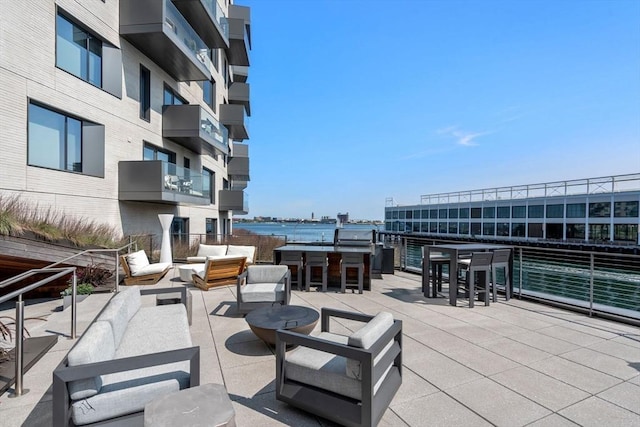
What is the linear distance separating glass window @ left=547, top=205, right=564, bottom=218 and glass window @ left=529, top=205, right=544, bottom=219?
0.78m

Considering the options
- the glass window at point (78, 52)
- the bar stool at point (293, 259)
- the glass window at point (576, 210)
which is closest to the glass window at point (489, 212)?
the glass window at point (576, 210)

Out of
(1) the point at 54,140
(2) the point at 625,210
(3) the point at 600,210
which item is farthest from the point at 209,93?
(3) the point at 600,210

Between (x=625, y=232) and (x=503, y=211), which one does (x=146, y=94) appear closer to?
(x=625, y=232)

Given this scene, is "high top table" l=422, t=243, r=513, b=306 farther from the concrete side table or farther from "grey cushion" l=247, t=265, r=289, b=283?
the concrete side table

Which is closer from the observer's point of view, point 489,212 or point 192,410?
point 192,410

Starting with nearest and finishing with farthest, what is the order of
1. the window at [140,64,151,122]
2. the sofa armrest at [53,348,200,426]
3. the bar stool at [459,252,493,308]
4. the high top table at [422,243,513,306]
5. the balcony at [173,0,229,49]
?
1. the sofa armrest at [53,348,200,426]
2. the bar stool at [459,252,493,308]
3. the high top table at [422,243,513,306]
4. the window at [140,64,151,122]
5. the balcony at [173,0,229,49]

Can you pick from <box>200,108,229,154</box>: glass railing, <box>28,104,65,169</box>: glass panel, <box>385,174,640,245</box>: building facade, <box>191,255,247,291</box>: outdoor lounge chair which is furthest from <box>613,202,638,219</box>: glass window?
<box>28,104,65,169</box>: glass panel

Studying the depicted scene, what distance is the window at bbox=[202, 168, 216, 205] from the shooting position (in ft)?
47.6

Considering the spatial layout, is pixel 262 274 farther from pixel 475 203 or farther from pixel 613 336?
pixel 475 203

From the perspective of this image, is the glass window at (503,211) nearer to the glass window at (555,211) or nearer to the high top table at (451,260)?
the glass window at (555,211)

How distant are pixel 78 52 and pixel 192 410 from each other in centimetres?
1144

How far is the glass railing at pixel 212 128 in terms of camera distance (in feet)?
45.4

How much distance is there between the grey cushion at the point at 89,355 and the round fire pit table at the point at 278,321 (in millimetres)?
1552

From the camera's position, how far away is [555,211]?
35812 millimetres
